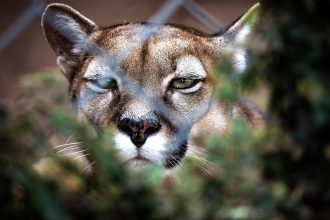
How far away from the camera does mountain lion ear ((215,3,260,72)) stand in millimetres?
2357

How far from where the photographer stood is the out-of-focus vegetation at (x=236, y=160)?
1407 millimetres

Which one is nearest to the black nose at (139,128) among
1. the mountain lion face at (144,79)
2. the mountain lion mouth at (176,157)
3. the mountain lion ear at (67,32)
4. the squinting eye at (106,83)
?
the mountain lion face at (144,79)

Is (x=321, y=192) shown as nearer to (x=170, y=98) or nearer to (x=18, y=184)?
(x=18, y=184)

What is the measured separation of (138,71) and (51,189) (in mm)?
1211

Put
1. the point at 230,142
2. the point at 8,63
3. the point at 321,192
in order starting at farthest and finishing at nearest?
the point at 8,63, the point at 321,192, the point at 230,142

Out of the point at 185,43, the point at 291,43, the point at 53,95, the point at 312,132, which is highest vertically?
the point at 185,43

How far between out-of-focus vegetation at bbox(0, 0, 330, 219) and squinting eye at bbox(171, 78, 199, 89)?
64 cm

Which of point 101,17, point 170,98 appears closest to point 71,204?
point 170,98

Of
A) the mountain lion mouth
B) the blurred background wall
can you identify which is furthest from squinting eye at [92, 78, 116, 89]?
the blurred background wall

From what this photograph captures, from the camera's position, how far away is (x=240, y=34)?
2.62 metres

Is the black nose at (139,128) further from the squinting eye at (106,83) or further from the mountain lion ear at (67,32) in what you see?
the mountain lion ear at (67,32)

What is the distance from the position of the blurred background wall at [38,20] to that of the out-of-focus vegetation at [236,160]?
1.58m

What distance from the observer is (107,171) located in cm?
142

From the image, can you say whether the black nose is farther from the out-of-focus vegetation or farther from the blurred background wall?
the blurred background wall
